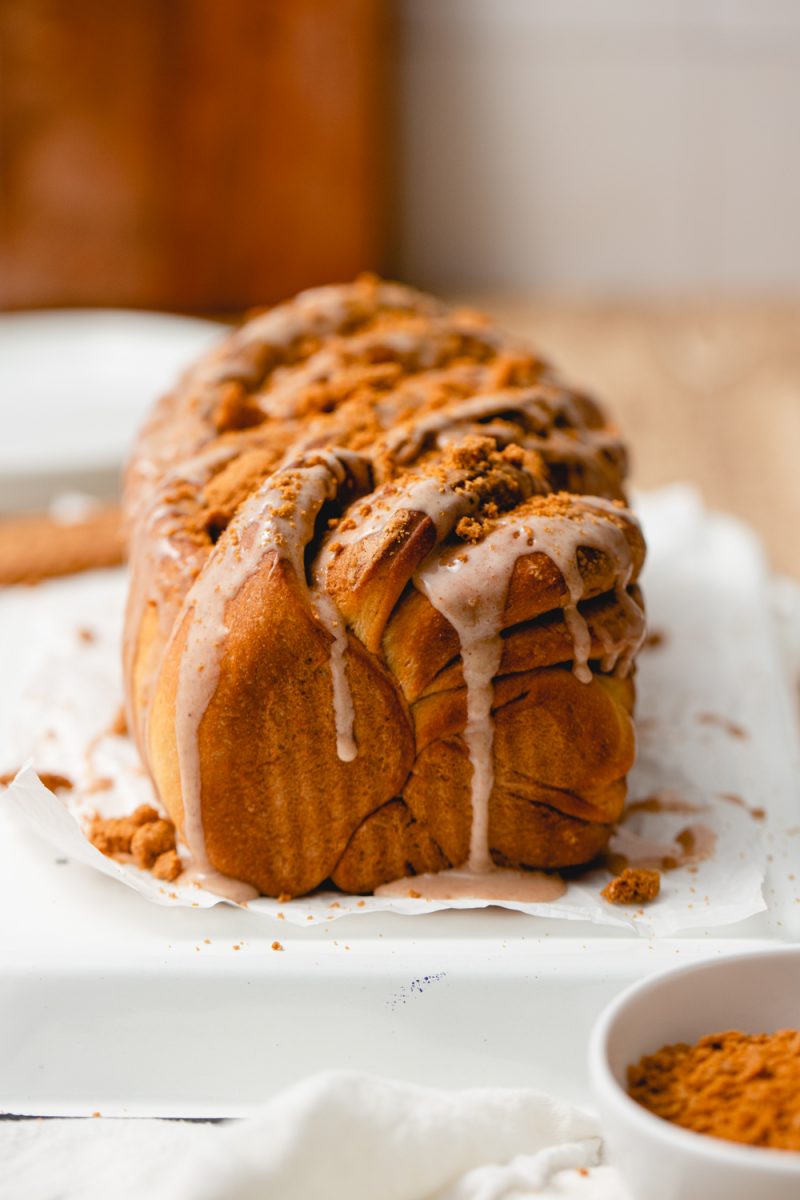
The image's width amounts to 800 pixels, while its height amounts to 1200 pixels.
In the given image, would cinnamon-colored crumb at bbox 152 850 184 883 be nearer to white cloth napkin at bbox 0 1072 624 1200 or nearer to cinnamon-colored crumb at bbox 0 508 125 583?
white cloth napkin at bbox 0 1072 624 1200

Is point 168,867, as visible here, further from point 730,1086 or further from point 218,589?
point 730,1086

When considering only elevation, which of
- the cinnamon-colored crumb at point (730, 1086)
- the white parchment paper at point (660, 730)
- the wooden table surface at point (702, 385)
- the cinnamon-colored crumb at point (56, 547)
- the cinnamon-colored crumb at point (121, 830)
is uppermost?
the cinnamon-colored crumb at point (730, 1086)

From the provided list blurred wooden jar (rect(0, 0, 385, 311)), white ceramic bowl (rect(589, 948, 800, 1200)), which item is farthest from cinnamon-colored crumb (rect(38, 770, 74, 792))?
blurred wooden jar (rect(0, 0, 385, 311))

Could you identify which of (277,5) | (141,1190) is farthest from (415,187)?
(141,1190)

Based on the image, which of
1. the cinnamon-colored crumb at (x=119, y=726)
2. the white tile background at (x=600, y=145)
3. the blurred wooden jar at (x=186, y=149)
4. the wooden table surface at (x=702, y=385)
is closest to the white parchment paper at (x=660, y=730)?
the cinnamon-colored crumb at (x=119, y=726)

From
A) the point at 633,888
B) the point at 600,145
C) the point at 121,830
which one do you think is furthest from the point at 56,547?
the point at 600,145

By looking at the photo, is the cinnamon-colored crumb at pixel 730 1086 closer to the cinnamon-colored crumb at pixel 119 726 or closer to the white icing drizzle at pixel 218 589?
the white icing drizzle at pixel 218 589

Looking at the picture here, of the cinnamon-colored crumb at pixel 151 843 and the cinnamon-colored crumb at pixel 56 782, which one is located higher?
the cinnamon-colored crumb at pixel 151 843

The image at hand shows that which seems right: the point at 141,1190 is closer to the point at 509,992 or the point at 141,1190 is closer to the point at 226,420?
the point at 509,992
